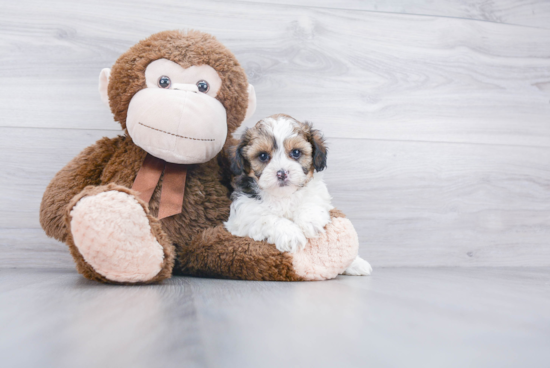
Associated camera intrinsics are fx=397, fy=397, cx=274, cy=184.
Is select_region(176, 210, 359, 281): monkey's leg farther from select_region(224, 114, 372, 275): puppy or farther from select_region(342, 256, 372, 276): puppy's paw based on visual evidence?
select_region(342, 256, 372, 276): puppy's paw

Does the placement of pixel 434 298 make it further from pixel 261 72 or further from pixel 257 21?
pixel 257 21

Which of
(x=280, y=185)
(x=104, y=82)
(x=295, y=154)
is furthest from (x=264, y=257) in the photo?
(x=104, y=82)

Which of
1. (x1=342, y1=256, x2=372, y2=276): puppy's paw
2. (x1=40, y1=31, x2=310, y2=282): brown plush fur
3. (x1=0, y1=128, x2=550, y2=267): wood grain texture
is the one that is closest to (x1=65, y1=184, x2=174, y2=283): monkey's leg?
(x1=40, y1=31, x2=310, y2=282): brown plush fur

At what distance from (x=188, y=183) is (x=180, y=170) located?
0.05 metres

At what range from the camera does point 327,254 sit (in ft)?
3.60

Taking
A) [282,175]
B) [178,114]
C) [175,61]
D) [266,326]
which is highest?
[175,61]

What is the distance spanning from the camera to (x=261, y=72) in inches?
61.7

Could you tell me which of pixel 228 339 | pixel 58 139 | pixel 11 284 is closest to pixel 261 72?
pixel 58 139

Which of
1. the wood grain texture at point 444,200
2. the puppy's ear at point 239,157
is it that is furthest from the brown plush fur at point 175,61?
the wood grain texture at point 444,200

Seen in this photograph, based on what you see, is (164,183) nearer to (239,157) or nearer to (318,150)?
(239,157)

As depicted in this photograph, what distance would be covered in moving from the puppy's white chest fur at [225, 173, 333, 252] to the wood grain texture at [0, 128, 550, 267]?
439mm

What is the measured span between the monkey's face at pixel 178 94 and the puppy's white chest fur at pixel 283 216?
7.6 inches

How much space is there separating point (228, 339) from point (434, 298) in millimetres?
544

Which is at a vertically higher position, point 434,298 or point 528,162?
point 528,162
